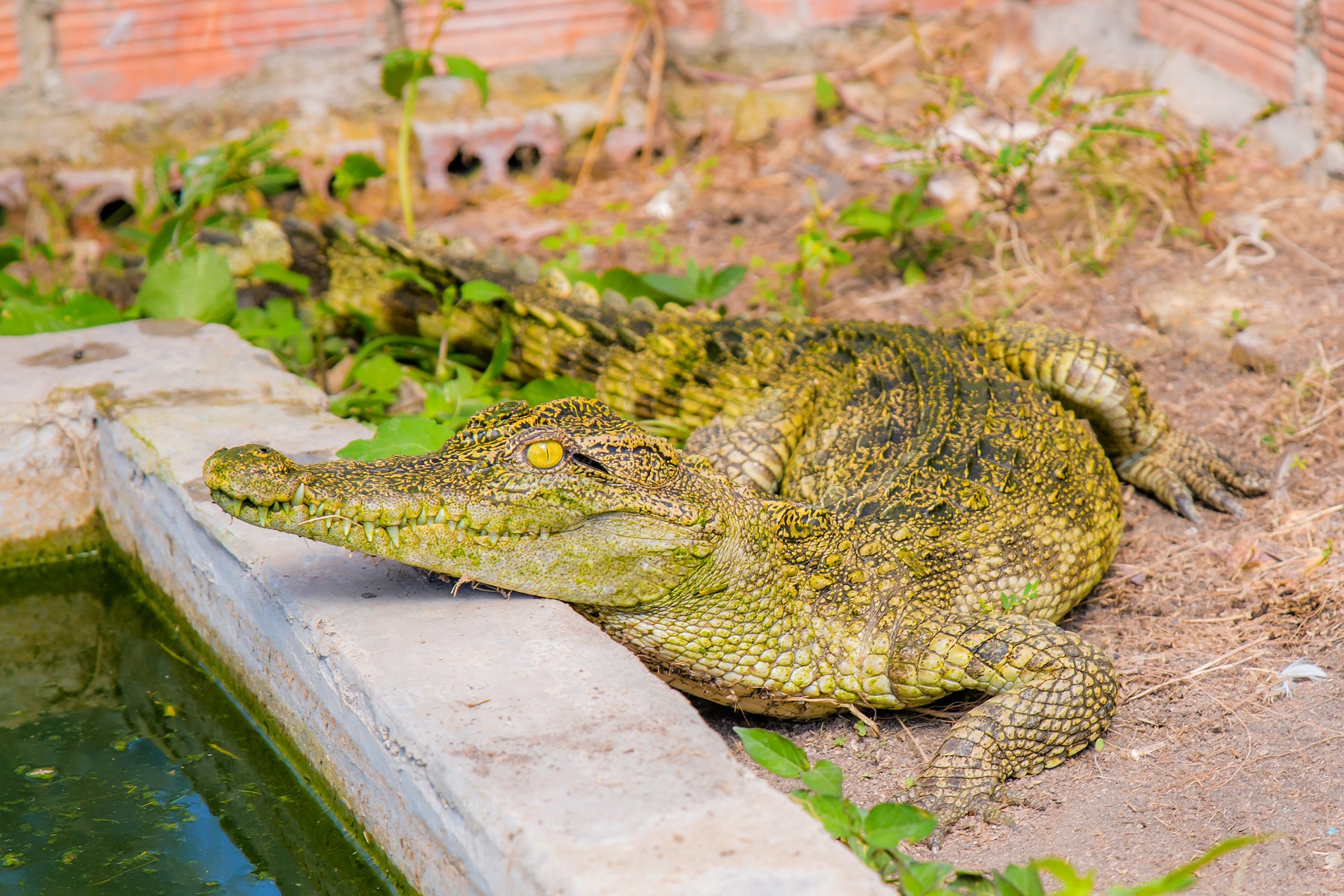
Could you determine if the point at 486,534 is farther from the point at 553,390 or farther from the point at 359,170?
the point at 359,170

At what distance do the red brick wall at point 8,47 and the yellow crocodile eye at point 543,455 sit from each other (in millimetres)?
4170

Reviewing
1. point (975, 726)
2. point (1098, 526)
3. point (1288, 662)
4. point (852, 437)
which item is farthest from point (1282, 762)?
point (852, 437)

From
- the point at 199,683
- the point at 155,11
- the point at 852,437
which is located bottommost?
the point at 199,683

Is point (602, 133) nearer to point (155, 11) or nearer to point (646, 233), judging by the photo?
point (646, 233)

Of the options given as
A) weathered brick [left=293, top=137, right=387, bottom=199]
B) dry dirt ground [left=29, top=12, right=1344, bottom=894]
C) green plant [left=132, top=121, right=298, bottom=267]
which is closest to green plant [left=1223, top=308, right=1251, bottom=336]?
dry dirt ground [left=29, top=12, right=1344, bottom=894]

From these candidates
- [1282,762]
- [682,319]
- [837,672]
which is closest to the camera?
[1282,762]

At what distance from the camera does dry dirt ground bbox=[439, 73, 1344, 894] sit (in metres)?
2.40

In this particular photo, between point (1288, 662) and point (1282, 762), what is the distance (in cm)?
43

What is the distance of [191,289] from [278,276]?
1.73ft

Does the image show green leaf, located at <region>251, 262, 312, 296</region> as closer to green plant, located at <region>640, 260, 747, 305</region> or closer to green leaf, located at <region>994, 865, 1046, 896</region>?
green plant, located at <region>640, 260, 747, 305</region>

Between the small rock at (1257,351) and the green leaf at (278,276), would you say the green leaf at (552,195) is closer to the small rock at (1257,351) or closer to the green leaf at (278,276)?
the green leaf at (278,276)

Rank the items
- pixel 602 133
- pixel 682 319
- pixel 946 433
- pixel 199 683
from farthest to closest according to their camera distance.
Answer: pixel 602 133, pixel 682 319, pixel 946 433, pixel 199 683

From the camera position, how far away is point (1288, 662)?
114 inches

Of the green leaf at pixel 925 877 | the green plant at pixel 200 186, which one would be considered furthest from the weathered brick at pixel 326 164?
the green leaf at pixel 925 877
